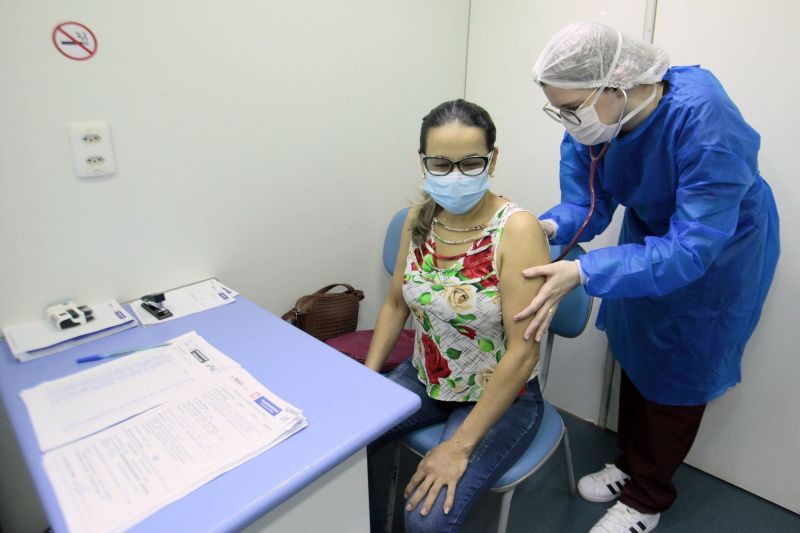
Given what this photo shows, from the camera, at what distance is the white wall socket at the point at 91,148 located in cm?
116

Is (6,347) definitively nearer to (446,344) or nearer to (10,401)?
(10,401)

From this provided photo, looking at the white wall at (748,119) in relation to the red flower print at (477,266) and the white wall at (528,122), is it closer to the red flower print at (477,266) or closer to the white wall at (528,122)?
the white wall at (528,122)

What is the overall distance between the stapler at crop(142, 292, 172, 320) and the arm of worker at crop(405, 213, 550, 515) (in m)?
0.78

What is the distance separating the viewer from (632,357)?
1513 mm

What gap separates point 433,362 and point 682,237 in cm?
68

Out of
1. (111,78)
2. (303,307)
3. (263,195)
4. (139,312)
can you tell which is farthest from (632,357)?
(111,78)

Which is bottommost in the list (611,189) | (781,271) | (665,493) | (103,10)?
(665,493)

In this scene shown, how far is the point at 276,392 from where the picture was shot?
0.94 meters

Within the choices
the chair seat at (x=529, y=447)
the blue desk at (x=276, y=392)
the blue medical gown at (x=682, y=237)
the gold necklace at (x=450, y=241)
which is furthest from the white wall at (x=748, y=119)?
the blue desk at (x=276, y=392)

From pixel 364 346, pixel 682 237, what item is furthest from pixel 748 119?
pixel 364 346

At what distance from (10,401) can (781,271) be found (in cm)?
206

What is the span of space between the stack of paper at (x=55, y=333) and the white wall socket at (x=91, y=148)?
1.22 feet

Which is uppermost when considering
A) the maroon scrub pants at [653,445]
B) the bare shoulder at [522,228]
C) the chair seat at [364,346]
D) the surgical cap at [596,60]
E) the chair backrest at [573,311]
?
the surgical cap at [596,60]

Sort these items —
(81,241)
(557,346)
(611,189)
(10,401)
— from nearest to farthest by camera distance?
1. (10,401)
2. (81,241)
3. (611,189)
4. (557,346)
